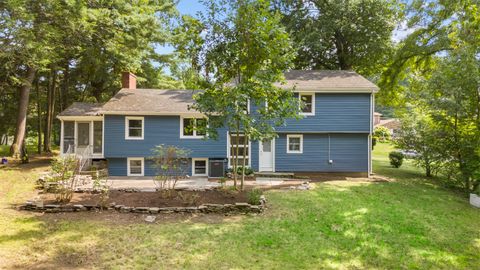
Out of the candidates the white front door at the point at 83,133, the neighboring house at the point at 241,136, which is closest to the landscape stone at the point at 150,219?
the neighboring house at the point at 241,136

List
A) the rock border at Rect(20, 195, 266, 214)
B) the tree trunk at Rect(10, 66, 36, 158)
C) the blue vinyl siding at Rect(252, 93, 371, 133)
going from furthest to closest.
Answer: the tree trunk at Rect(10, 66, 36, 158)
the blue vinyl siding at Rect(252, 93, 371, 133)
the rock border at Rect(20, 195, 266, 214)

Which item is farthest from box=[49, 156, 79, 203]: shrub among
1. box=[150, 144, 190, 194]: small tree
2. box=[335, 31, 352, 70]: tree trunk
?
box=[335, 31, 352, 70]: tree trunk

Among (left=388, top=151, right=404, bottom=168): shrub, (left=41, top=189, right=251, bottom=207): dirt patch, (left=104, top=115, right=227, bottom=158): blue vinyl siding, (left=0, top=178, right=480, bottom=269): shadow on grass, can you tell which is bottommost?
(left=0, top=178, right=480, bottom=269): shadow on grass

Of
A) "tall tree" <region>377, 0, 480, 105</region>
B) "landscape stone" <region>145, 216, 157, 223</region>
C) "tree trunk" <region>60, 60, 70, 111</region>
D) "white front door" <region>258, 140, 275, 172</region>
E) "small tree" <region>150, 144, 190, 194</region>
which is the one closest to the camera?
"landscape stone" <region>145, 216, 157, 223</region>

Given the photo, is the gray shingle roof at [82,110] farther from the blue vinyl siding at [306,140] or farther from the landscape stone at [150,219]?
the landscape stone at [150,219]

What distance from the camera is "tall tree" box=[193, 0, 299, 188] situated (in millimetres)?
8930

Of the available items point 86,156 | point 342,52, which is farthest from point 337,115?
point 86,156

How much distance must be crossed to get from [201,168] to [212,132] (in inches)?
263

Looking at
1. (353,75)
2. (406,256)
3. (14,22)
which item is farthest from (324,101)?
(14,22)

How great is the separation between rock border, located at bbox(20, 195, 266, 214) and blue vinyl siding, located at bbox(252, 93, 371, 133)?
7711 millimetres

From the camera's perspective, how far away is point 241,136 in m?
15.3

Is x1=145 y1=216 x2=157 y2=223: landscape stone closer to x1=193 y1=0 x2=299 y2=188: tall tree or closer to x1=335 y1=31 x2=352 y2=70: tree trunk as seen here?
x1=193 y1=0 x2=299 y2=188: tall tree

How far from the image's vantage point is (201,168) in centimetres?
1580

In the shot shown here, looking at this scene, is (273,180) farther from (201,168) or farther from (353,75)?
(353,75)
